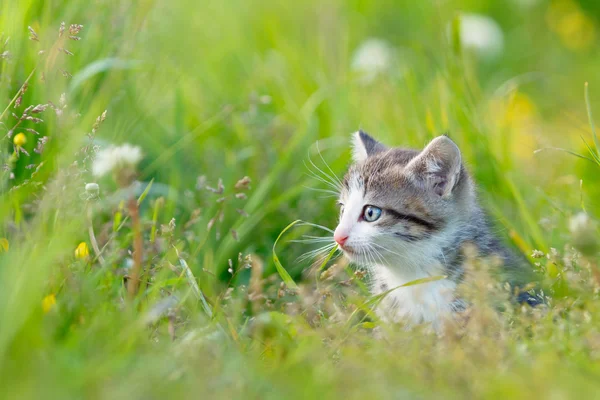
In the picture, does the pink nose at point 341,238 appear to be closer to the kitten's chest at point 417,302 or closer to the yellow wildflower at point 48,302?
the kitten's chest at point 417,302

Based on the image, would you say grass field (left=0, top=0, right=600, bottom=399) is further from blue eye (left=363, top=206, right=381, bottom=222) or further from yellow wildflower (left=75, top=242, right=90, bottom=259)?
blue eye (left=363, top=206, right=381, bottom=222)

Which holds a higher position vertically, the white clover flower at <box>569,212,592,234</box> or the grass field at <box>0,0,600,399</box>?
the white clover flower at <box>569,212,592,234</box>

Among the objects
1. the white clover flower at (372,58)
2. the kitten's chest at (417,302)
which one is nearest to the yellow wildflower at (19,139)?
the kitten's chest at (417,302)

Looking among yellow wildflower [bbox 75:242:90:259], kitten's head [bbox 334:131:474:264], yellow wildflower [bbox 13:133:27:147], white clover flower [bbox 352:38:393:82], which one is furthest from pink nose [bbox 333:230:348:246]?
white clover flower [bbox 352:38:393:82]

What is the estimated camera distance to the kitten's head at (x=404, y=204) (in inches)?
118

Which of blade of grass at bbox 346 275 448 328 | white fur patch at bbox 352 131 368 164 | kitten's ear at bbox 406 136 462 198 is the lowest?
blade of grass at bbox 346 275 448 328

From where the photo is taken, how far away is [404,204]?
311 cm

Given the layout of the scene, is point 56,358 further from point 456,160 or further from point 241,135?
point 241,135

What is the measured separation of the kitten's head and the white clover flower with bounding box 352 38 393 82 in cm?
219

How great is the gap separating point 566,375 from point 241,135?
2.76 meters

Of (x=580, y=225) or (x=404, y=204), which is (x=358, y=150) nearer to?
(x=404, y=204)

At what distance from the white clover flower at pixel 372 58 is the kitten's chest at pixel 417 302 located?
250cm

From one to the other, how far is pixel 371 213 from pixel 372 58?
304 centimetres

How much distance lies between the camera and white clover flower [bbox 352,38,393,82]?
548cm
